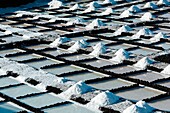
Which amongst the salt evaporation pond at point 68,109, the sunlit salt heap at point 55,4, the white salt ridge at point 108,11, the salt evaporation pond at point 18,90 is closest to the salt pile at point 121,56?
the salt evaporation pond at point 18,90

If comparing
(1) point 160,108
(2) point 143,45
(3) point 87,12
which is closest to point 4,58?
(2) point 143,45

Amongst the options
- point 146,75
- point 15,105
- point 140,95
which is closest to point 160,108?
point 140,95

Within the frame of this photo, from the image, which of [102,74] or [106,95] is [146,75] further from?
[106,95]

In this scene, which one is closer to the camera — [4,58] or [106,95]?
[106,95]

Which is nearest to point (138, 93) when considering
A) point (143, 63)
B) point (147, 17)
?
point (143, 63)

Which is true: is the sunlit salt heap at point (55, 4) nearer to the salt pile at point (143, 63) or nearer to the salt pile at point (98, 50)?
the salt pile at point (98, 50)

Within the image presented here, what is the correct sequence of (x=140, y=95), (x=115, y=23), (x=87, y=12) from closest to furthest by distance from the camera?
1. (x=140, y=95)
2. (x=115, y=23)
3. (x=87, y=12)

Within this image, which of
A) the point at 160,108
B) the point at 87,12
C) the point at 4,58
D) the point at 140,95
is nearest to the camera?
the point at 160,108

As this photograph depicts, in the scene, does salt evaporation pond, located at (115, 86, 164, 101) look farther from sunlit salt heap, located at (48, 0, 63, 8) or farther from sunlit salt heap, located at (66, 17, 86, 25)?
sunlit salt heap, located at (48, 0, 63, 8)

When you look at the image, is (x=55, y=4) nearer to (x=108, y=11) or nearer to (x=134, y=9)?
(x=108, y=11)
